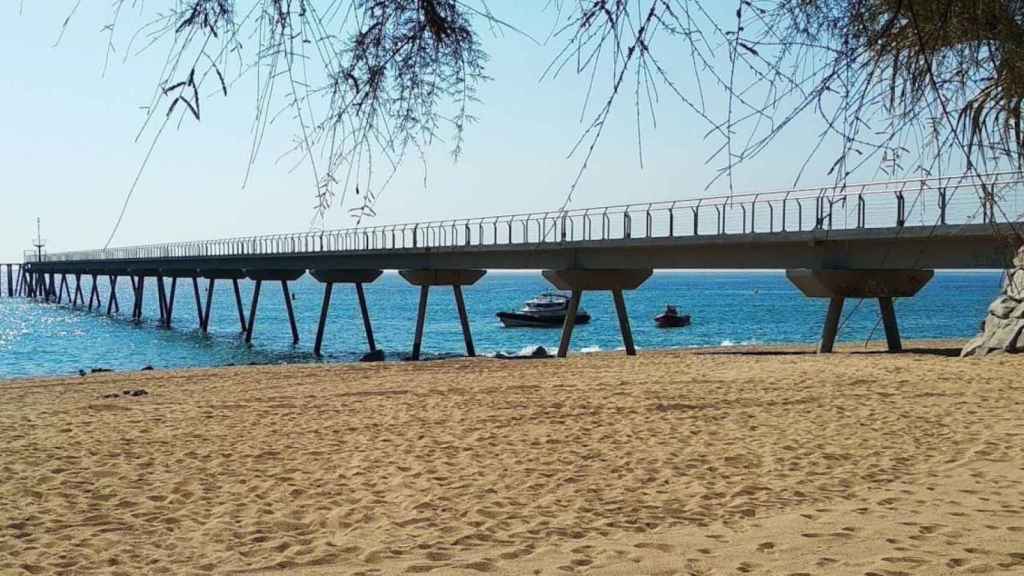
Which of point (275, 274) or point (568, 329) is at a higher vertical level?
point (275, 274)

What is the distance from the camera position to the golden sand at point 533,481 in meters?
7.03

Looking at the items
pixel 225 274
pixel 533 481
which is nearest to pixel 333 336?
pixel 225 274

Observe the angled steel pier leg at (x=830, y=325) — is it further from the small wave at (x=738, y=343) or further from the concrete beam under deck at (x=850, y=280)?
the small wave at (x=738, y=343)

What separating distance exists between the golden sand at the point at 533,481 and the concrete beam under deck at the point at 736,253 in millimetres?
3082

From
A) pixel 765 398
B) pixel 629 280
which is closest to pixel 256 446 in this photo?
pixel 765 398

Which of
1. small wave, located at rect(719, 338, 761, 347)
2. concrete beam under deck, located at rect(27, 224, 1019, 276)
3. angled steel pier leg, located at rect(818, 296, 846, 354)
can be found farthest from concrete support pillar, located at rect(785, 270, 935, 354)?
small wave, located at rect(719, 338, 761, 347)

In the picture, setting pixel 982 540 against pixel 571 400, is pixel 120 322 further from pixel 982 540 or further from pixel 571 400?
pixel 982 540

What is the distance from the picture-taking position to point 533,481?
966cm

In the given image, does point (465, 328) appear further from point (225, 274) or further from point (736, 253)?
point (225, 274)

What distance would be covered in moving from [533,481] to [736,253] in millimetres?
21752

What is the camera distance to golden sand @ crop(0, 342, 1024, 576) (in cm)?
703

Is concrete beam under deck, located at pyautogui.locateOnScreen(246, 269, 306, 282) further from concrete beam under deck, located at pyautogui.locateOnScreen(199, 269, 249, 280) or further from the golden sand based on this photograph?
the golden sand

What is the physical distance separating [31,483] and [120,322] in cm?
7901

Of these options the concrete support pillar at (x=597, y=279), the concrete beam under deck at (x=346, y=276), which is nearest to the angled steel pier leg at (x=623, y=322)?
the concrete support pillar at (x=597, y=279)
